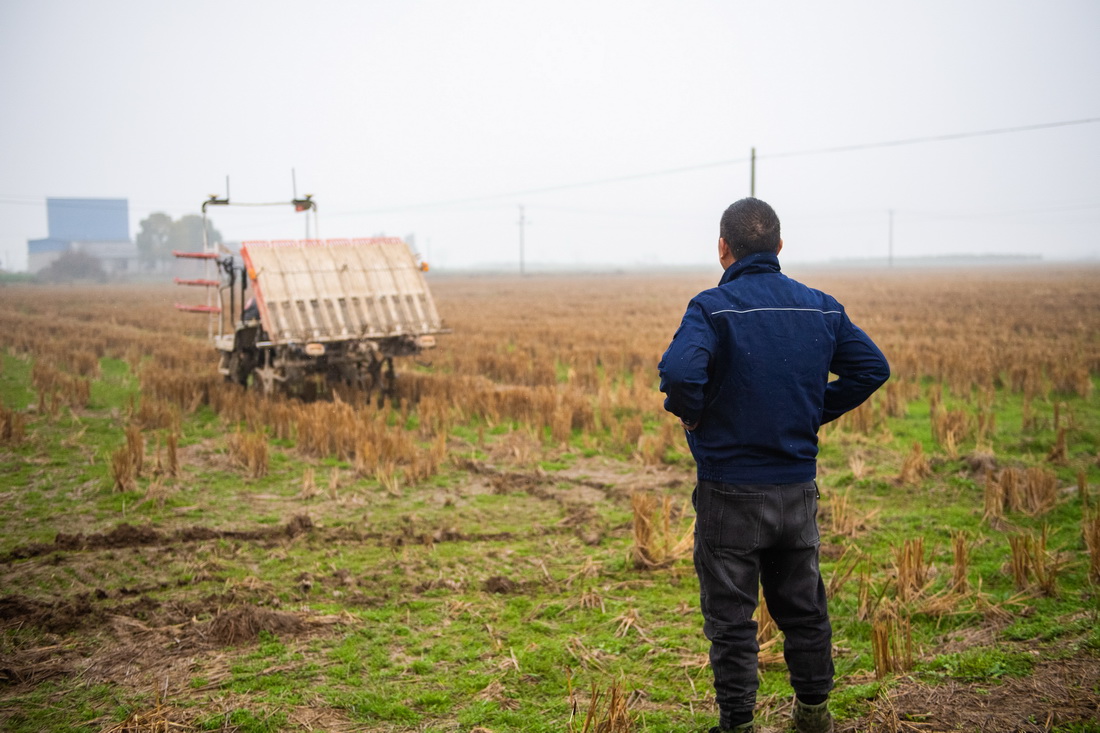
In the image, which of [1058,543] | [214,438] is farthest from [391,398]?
[1058,543]

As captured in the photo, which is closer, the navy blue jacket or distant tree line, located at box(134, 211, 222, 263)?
the navy blue jacket

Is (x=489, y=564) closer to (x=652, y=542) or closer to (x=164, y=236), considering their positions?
(x=652, y=542)

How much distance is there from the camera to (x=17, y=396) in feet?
43.2

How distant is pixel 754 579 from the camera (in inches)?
125

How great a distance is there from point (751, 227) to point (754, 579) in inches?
55.9

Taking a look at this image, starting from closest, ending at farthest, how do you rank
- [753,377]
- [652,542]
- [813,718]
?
[753,377]
[813,718]
[652,542]

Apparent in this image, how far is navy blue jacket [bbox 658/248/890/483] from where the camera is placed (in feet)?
10.2

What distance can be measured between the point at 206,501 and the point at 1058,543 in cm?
737

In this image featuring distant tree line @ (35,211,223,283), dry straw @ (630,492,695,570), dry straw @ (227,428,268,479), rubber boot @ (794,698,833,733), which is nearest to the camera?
rubber boot @ (794,698,833,733)

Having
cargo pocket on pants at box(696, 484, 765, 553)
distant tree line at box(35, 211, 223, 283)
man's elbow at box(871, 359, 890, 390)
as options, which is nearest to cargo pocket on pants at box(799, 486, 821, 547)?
cargo pocket on pants at box(696, 484, 765, 553)

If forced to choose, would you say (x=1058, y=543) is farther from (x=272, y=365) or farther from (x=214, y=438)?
(x=272, y=365)

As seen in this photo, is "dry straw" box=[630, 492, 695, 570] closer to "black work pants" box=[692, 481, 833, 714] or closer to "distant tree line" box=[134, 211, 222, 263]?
"black work pants" box=[692, 481, 833, 714]

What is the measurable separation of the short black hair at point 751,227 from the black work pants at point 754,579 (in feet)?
3.21

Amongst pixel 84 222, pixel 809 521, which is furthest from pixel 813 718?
pixel 84 222
